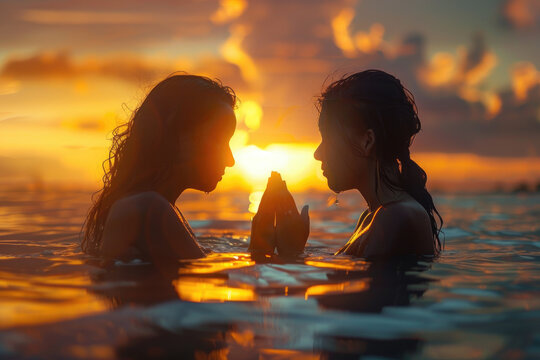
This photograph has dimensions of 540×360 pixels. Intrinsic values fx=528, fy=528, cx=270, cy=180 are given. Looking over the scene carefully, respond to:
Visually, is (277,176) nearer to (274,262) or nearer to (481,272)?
(274,262)

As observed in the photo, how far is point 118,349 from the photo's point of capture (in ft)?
7.22

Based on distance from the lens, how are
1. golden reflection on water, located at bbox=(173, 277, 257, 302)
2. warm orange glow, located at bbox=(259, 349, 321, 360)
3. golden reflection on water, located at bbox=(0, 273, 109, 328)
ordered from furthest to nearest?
1. golden reflection on water, located at bbox=(173, 277, 257, 302)
2. golden reflection on water, located at bbox=(0, 273, 109, 328)
3. warm orange glow, located at bbox=(259, 349, 321, 360)

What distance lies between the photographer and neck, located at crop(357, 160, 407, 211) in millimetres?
4406

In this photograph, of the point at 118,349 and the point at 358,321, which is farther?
the point at 358,321

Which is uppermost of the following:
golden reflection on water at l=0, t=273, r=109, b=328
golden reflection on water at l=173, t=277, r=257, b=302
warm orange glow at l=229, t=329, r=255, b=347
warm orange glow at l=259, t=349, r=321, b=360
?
golden reflection on water at l=173, t=277, r=257, b=302

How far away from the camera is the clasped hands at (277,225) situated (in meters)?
5.05

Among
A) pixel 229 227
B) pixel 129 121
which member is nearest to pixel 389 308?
pixel 129 121

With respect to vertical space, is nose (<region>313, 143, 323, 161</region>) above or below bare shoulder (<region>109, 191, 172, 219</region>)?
above

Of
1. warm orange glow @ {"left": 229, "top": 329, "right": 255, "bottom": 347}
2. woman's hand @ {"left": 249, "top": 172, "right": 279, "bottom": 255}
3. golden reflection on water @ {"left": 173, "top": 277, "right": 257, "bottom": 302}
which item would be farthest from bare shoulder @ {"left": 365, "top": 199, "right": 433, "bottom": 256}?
warm orange glow @ {"left": 229, "top": 329, "right": 255, "bottom": 347}

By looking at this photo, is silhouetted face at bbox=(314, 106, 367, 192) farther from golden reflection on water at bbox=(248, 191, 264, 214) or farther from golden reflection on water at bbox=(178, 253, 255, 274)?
golden reflection on water at bbox=(248, 191, 264, 214)

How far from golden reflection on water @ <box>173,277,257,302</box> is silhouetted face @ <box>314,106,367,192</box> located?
5.03ft

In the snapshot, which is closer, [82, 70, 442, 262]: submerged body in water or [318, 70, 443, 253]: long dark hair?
[82, 70, 442, 262]: submerged body in water

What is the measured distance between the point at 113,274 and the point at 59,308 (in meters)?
0.88

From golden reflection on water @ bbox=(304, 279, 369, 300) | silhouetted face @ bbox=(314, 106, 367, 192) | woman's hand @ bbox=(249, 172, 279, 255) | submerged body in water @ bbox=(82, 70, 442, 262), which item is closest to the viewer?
golden reflection on water @ bbox=(304, 279, 369, 300)
